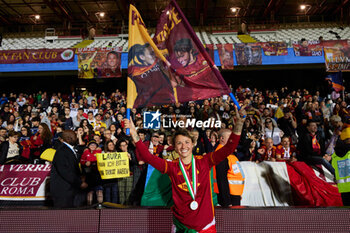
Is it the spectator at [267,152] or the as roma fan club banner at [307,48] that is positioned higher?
the as roma fan club banner at [307,48]

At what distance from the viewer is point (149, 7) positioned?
2291cm

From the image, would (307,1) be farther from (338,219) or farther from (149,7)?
(338,219)

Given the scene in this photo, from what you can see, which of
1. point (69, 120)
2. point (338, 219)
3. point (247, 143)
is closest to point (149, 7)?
point (69, 120)

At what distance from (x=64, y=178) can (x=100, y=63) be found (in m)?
11.0

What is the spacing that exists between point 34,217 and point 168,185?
1.82 meters

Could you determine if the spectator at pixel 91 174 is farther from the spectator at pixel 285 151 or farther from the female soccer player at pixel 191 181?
the spectator at pixel 285 151

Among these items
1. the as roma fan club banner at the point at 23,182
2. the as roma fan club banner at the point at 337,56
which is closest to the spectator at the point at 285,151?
the as roma fan club banner at the point at 23,182

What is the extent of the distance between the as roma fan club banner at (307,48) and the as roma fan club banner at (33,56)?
13127 mm

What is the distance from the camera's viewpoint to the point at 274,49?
14.0 meters

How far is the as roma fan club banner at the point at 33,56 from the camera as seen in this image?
14.7 metres

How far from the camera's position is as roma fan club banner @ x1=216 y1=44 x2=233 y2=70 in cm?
1353

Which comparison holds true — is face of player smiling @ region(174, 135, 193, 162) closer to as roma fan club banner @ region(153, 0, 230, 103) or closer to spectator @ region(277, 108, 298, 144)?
as roma fan club banner @ region(153, 0, 230, 103)

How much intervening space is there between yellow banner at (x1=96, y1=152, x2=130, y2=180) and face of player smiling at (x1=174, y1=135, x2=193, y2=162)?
2307mm

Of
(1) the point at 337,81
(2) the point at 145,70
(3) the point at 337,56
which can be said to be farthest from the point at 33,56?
(3) the point at 337,56
